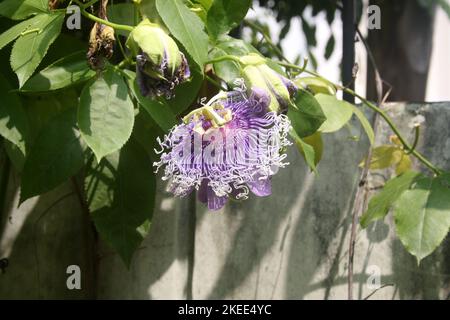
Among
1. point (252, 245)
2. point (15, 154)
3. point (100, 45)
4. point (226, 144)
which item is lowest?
point (252, 245)

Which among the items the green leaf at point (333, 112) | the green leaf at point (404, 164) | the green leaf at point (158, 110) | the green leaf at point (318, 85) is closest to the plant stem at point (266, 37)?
the green leaf at point (318, 85)

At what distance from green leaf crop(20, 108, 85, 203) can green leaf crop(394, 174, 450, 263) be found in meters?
0.51

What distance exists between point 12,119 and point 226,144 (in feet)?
1.17

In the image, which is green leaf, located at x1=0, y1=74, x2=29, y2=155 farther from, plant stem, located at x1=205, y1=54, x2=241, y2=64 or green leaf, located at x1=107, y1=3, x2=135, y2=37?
plant stem, located at x1=205, y1=54, x2=241, y2=64

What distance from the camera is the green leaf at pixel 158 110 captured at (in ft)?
2.97

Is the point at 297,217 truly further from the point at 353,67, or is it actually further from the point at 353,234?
the point at 353,67

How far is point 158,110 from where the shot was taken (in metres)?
0.92

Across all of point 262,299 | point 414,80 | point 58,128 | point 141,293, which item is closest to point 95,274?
point 141,293

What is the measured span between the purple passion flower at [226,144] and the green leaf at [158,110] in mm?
35

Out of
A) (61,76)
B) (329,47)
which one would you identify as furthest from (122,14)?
(329,47)

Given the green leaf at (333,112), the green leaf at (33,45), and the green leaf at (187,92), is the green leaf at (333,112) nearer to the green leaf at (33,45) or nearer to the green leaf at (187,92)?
the green leaf at (187,92)

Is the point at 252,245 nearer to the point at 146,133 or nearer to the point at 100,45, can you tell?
the point at 146,133

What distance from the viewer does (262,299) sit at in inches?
53.1

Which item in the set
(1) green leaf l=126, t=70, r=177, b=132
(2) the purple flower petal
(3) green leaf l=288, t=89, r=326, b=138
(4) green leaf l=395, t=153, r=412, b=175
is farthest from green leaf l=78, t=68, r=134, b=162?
(4) green leaf l=395, t=153, r=412, b=175
